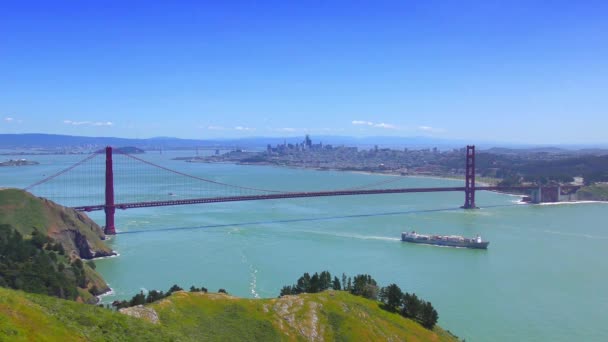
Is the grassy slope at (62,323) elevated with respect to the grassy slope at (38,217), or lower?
elevated

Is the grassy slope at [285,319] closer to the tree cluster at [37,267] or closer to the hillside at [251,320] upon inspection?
the hillside at [251,320]

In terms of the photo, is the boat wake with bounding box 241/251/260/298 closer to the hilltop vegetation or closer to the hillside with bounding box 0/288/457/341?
the hilltop vegetation

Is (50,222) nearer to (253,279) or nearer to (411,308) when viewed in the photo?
(253,279)

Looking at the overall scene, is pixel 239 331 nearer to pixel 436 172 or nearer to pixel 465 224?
pixel 465 224

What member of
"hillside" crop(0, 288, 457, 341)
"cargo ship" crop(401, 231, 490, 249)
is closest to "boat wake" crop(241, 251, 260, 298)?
"hillside" crop(0, 288, 457, 341)

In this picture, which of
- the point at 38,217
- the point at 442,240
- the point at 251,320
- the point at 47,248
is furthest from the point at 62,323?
the point at 442,240

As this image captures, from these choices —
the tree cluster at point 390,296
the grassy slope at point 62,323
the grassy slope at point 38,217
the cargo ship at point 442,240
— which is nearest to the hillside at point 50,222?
the grassy slope at point 38,217
